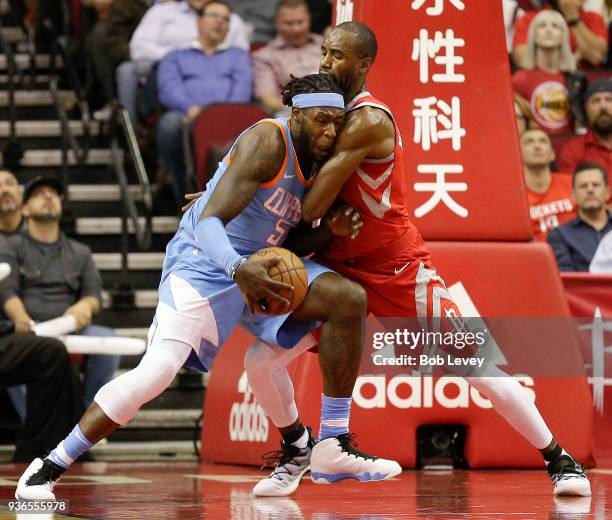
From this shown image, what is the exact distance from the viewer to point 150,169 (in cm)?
1121

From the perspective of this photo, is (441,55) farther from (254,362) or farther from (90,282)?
(90,282)

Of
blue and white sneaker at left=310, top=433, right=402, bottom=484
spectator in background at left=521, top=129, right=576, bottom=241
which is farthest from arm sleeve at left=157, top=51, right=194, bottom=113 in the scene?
blue and white sneaker at left=310, top=433, right=402, bottom=484

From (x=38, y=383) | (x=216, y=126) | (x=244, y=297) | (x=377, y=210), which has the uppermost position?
(x=216, y=126)

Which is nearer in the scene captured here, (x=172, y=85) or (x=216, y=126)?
(x=216, y=126)

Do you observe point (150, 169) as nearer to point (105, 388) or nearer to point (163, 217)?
point (163, 217)

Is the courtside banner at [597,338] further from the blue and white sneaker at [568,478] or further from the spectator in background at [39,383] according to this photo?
the spectator in background at [39,383]

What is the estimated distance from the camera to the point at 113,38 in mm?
11023

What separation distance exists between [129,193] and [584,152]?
3.51 m

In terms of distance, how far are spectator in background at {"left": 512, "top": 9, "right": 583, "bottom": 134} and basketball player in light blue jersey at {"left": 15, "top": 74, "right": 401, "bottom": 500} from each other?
5.36m

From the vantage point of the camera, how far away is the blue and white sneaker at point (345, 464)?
5.29 metres

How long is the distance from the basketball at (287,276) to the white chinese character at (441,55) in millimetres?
2166

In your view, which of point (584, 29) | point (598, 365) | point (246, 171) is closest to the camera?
point (246, 171)

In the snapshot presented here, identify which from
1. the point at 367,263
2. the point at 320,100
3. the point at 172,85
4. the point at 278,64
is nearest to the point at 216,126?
the point at 172,85

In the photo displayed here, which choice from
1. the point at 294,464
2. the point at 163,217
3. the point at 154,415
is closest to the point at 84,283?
the point at 154,415
